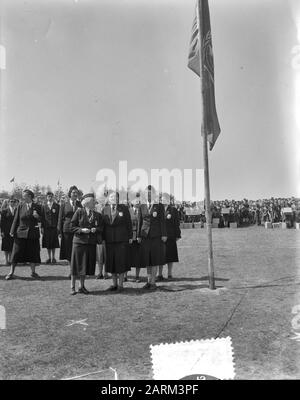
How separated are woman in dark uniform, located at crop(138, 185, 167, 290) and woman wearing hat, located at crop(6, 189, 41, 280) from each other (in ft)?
8.95

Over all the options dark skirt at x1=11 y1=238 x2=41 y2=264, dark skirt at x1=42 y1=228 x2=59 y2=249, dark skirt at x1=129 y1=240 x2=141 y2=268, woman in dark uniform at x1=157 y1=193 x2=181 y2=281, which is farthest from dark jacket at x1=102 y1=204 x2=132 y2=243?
dark skirt at x1=42 y1=228 x2=59 y2=249

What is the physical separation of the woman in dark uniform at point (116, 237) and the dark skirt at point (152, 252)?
36cm

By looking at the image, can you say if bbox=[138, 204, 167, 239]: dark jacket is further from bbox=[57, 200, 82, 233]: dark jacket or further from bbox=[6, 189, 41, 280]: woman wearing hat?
bbox=[6, 189, 41, 280]: woman wearing hat

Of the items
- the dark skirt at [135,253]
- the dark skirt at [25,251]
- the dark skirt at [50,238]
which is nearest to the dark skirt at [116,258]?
the dark skirt at [135,253]

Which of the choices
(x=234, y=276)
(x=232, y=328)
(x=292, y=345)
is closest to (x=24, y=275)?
(x=234, y=276)

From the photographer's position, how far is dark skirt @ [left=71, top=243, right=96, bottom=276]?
7.64 m

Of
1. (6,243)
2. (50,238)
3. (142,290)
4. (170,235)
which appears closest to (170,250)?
(170,235)

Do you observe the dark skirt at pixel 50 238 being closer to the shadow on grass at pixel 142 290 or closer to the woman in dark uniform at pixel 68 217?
the woman in dark uniform at pixel 68 217

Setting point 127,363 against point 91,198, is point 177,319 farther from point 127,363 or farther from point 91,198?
point 91,198

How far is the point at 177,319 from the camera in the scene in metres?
5.82

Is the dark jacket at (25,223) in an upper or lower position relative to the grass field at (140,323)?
upper

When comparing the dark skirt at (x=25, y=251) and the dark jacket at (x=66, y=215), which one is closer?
the dark skirt at (x=25, y=251)

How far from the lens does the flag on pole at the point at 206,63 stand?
776cm
